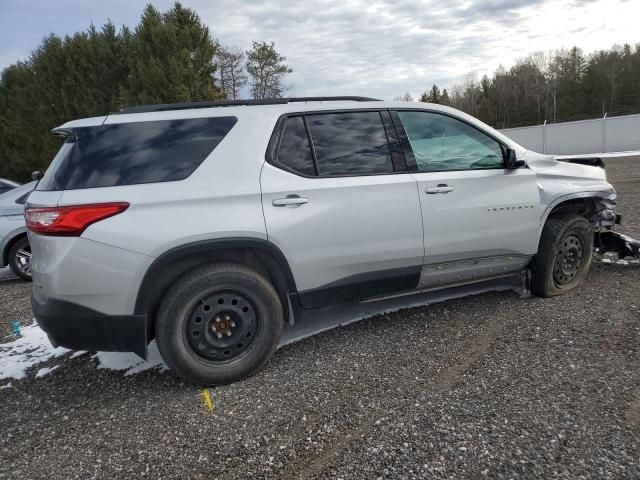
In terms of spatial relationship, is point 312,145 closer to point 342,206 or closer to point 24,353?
point 342,206

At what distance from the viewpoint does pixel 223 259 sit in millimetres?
3064

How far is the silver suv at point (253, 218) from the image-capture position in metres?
2.75

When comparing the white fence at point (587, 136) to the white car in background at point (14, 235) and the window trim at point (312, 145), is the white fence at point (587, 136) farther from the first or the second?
the white car in background at point (14, 235)

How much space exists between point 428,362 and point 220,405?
1.47 m

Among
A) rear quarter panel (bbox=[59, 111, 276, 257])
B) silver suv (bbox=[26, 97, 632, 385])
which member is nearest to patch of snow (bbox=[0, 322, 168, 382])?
silver suv (bbox=[26, 97, 632, 385])

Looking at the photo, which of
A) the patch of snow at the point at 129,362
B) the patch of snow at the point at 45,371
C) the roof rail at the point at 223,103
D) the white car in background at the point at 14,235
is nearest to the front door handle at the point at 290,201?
the roof rail at the point at 223,103

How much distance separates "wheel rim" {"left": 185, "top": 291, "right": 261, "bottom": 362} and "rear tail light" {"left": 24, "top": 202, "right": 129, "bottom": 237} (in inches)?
31.1

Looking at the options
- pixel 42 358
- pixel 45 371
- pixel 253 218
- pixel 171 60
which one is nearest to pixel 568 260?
pixel 253 218

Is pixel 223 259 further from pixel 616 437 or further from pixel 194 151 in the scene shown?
pixel 616 437

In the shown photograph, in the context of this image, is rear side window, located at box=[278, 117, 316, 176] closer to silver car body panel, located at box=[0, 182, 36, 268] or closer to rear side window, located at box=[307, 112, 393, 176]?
rear side window, located at box=[307, 112, 393, 176]

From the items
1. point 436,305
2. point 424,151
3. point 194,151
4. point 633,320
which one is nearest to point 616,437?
point 633,320

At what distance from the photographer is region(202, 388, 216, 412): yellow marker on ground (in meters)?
2.84

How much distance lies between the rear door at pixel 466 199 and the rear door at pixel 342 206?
0.16 metres

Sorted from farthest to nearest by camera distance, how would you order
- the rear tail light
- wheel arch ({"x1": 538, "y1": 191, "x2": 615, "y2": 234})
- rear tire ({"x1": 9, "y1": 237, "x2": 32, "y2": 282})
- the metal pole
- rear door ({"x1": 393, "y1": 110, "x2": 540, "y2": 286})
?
1. the metal pole
2. rear tire ({"x1": 9, "y1": 237, "x2": 32, "y2": 282})
3. wheel arch ({"x1": 538, "y1": 191, "x2": 615, "y2": 234})
4. rear door ({"x1": 393, "y1": 110, "x2": 540, "y2": 286})
5. the rear tail light
